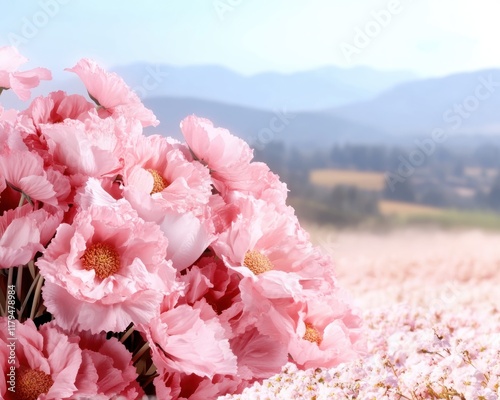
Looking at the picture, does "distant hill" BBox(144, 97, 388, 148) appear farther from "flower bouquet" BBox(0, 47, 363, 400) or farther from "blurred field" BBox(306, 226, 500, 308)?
"flower bouquet" BBox(0, 47, 363, 400)

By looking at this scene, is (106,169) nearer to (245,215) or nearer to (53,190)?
(53,190)

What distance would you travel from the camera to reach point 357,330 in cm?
113

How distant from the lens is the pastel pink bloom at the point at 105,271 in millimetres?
842

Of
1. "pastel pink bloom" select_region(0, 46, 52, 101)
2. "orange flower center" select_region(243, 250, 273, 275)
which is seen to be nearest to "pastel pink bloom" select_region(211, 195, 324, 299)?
"orange flower center" select_region(243, 250, 273, 275)

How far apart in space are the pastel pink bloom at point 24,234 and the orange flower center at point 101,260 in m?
0.06

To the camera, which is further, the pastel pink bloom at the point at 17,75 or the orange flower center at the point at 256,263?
the pastel pink bloom at the point at 17,75

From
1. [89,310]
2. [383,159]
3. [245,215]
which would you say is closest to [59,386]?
[89,310]

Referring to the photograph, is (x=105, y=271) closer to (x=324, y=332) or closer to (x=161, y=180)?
(x=161, y=180)

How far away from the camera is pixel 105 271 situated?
87cm

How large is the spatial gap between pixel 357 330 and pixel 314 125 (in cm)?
715

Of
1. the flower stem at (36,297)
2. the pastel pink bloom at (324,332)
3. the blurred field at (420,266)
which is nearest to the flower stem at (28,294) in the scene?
the flower stem at (36,297)

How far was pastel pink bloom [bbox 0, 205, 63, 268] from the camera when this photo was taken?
0.88 metres

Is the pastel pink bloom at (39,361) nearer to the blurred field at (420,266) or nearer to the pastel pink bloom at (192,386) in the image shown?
the pastel pink bloom at (192,386)

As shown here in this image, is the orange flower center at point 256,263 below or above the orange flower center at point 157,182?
below
